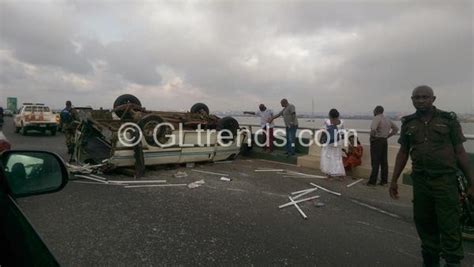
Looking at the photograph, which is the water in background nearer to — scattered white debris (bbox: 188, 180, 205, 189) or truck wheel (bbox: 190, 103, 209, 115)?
truck wheel (bbox: 190, 103, 209, 115)

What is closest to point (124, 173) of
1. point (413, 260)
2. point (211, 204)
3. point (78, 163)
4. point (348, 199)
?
point (78, 163)

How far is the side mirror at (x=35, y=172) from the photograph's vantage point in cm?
188

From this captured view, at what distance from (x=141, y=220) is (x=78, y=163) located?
15.7 ft

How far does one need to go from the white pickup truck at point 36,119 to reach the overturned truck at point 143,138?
1167 cm

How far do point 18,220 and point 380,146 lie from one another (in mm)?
7576

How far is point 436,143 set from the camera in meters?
3.53

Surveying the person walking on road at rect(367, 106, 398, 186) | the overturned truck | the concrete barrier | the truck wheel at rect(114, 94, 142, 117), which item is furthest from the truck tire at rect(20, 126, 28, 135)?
the person walking on road at rect(367, 106, 398, 186)

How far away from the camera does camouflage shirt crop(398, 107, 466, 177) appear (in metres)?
3.48

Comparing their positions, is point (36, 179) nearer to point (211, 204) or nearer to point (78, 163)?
point (211, 204)

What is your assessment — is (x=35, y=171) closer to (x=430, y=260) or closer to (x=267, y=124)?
(x=430, y=260)

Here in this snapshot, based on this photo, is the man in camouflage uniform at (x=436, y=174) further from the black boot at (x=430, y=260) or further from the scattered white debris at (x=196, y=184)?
the scattered white debris at (x=196, y=184)

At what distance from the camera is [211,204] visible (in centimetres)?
610

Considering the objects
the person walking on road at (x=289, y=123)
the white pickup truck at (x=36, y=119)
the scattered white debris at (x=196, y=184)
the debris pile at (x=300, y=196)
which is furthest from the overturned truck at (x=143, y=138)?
the white pickup truck at (x=36, y=119)

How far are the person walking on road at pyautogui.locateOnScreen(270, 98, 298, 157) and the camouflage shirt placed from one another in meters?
7.04
